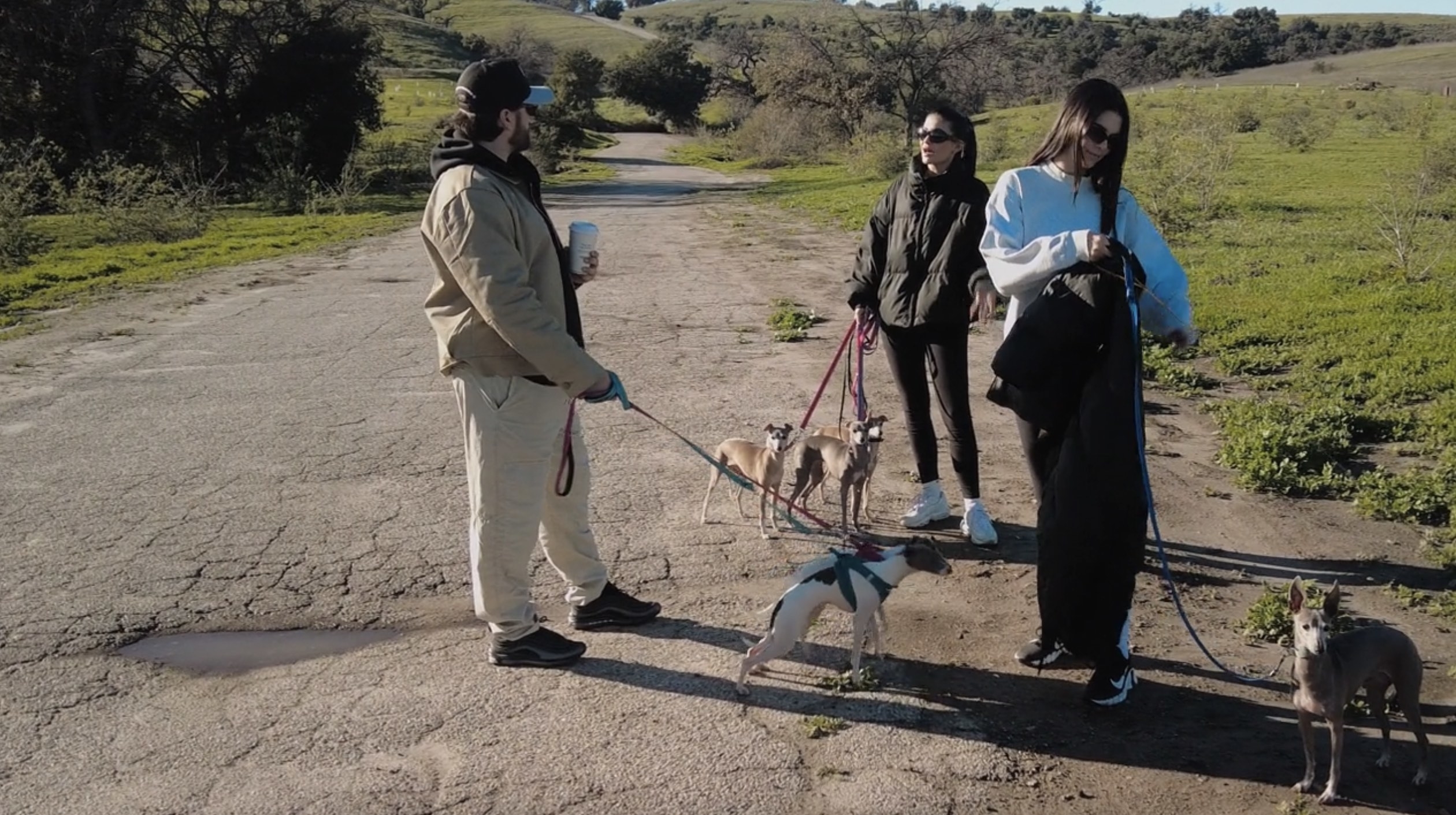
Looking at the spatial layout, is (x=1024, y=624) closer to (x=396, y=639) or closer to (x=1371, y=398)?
(x=396, y=639)

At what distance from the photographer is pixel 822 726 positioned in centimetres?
387

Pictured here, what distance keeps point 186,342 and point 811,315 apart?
6.42m

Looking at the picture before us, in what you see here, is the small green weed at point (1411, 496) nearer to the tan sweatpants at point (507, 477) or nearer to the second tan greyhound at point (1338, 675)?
the second tan greyhound at point (1338, 675)

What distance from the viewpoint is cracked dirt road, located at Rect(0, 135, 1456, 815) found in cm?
357

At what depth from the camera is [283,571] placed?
5355 mm

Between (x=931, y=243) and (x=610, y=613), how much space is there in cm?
233

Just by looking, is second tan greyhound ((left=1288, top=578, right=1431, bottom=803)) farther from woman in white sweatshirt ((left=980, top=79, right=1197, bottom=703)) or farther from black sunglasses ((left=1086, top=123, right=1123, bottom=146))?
black sunglasses ((left=1086, top=123, right=1123, bottom=146))

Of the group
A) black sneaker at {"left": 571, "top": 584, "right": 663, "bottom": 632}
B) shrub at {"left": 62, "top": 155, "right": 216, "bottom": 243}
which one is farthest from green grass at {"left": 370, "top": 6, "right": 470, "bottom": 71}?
black sneaker at {"left": 571, "top": 584, "right": 663, "bottom": 632}

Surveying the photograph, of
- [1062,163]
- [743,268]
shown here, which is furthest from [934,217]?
[743,268]

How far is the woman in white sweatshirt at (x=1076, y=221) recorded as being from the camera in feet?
12.9

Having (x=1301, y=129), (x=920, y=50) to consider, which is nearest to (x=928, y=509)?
(x=1301, y=129)

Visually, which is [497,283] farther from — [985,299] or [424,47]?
[424,47]

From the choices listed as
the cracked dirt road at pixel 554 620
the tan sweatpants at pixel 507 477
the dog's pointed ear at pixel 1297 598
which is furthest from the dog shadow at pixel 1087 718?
the dog's pointed ear at pixel 1297 598

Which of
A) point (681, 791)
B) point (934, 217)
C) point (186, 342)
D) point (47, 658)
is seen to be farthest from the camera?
point (186, 342)
